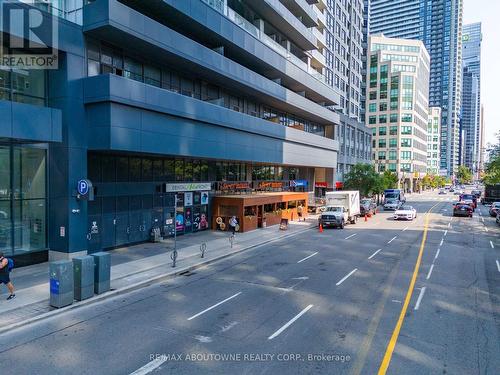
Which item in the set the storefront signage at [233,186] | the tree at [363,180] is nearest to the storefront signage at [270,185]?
the storefront signage at [233,186]

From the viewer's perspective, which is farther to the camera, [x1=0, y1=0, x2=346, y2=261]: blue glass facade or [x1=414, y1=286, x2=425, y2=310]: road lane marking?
[x1=0, y1=0, x2=346, y2=261]: blue glass facade

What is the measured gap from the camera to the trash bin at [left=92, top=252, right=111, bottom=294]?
44.7 feet

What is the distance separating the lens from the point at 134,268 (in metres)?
17.6

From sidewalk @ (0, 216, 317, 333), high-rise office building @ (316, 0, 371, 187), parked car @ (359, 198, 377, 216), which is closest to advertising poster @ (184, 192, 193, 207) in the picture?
sidewalk @ (0, 216, 317, 333)

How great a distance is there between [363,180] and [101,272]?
45.7m

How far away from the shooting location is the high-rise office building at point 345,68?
2317 inches

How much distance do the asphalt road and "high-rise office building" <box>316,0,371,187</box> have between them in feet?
145

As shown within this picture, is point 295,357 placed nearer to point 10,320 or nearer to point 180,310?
point 180,310

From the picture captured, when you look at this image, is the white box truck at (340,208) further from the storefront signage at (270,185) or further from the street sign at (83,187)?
the street sign at (83,187)

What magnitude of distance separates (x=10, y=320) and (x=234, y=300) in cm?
687

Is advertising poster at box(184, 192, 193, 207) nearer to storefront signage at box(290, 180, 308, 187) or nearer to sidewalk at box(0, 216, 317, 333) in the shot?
sidewalk at box(0, 216, 317, 333)

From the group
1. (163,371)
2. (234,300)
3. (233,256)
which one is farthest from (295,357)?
(233,256)

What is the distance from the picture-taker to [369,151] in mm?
78375

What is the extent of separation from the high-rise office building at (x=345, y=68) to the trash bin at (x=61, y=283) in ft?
162
